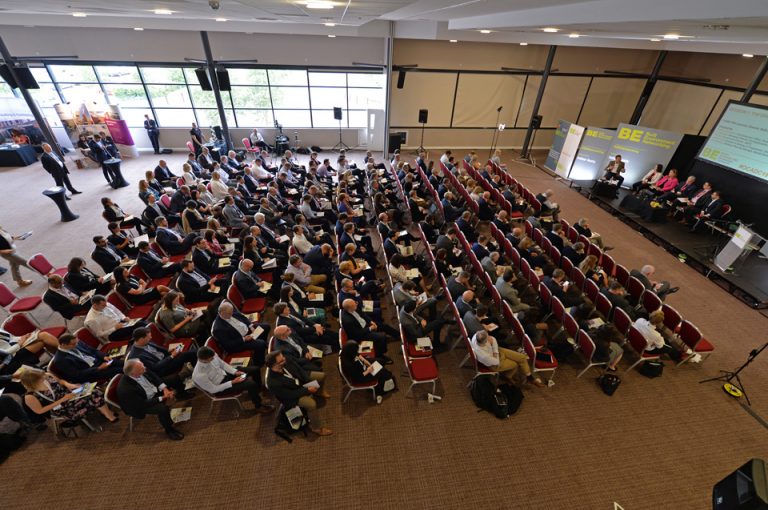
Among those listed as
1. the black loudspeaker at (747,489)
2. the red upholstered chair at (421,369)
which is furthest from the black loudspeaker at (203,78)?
the black loudspeaker at (747,489)

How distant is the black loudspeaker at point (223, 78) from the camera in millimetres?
10664

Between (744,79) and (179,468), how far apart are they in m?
18.8

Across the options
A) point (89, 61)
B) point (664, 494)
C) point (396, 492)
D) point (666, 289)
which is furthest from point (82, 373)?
point (89, 61)

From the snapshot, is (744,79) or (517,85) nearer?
(744,79)

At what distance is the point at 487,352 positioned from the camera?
4355mm

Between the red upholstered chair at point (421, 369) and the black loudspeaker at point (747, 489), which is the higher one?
the black loudspeaker at point (747, 489)

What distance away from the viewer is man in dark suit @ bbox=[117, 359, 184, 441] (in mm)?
3637

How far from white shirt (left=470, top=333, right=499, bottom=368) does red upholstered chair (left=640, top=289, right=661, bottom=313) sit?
308cm

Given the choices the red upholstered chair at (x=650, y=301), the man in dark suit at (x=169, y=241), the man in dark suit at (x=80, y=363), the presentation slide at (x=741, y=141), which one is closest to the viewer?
the man in dark suit at (x=80, y=363)

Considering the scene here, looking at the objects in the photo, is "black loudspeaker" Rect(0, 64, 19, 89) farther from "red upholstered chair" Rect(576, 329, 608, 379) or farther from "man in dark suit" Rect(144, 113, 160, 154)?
"red upholstered chair" Rect(576, 329, 608, 379)

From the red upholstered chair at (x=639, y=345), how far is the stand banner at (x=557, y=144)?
30.9 feet

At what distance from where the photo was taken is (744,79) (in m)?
11.6

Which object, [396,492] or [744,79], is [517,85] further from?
[396,492]

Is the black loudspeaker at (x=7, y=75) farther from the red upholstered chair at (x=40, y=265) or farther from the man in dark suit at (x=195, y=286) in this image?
the man in dark suit at (x=195, y=286)
